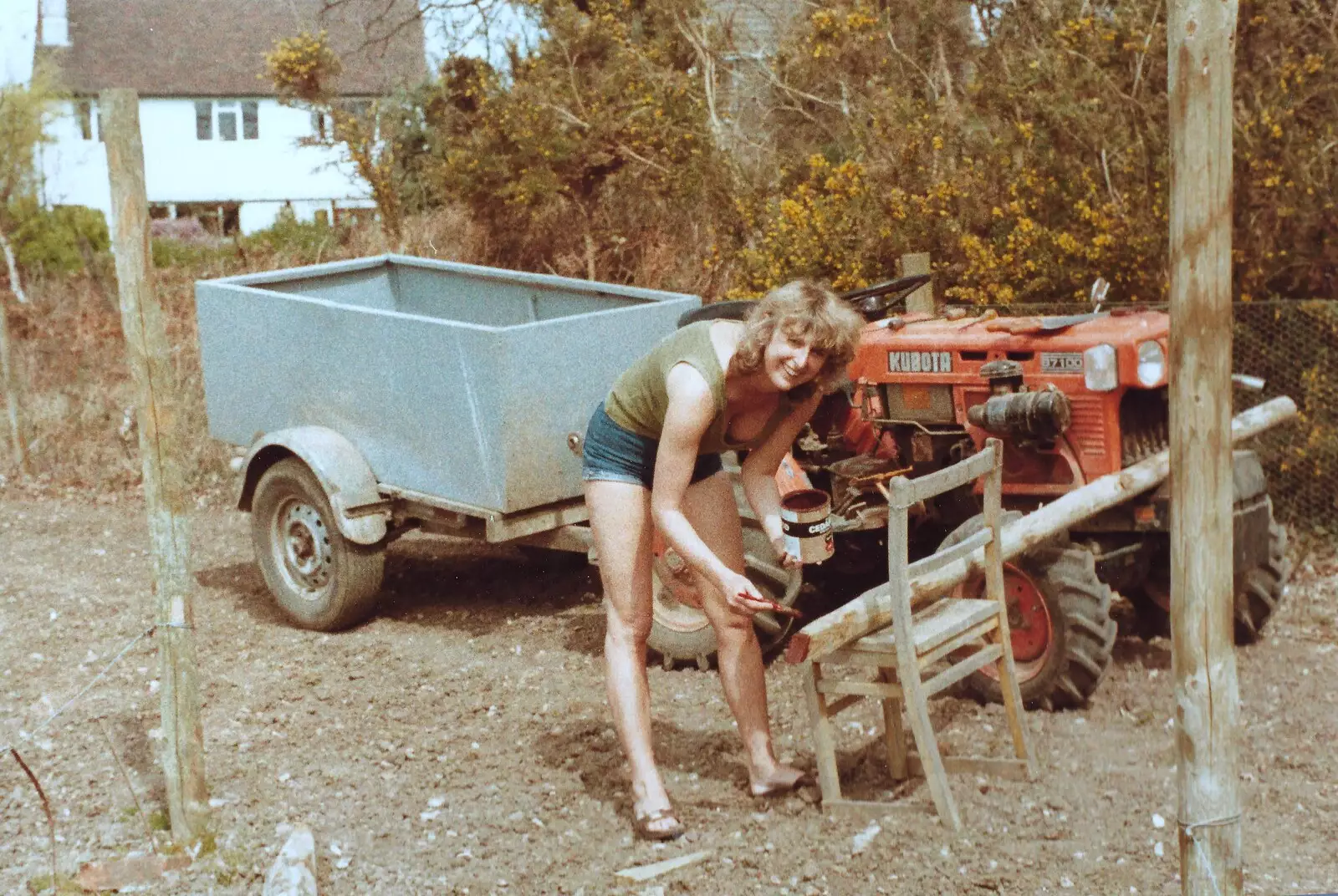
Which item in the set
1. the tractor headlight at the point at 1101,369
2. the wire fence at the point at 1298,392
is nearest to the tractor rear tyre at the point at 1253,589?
the tractor headlight at the point at 1101,369

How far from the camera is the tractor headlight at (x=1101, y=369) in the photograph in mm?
6289

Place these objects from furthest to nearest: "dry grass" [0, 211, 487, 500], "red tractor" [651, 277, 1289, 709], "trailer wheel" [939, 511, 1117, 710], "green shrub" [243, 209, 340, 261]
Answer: "green shrub" [243, 209, 340, 261] < "dry grass" [0, 211, 487, 500] < "red tractor" [651, 277, 1289, 709] < "trailer wheel" [939, 511, 1117, 710]

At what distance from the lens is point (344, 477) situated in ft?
24.4

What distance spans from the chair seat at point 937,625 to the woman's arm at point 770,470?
42 centimetres

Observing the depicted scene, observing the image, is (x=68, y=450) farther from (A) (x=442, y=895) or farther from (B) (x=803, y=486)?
(A) (x=442, y=895)

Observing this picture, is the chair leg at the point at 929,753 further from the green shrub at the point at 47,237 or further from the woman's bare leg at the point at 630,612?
the green shrub at the point at 47,237

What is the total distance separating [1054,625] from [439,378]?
2.75m

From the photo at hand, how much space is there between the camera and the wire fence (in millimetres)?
8211

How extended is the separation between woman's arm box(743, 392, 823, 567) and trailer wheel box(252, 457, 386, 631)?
3042mm

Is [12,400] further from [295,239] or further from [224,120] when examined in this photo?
[224,120]

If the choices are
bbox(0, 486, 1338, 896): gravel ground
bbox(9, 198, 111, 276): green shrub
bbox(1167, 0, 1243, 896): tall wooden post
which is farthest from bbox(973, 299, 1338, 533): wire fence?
bbox(9, 198, 111, 276): green shrub

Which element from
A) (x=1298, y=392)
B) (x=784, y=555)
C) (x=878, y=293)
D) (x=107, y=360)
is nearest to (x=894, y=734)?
(x=784, y=555)

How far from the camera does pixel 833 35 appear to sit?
1345cm

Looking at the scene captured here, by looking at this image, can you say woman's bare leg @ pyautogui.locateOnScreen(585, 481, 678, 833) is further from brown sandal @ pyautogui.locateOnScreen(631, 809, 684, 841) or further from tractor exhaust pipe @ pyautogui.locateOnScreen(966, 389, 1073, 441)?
tractor exhaust pipe @ pyautogui.locateOnScreen(966, 389, 1073, 441)
